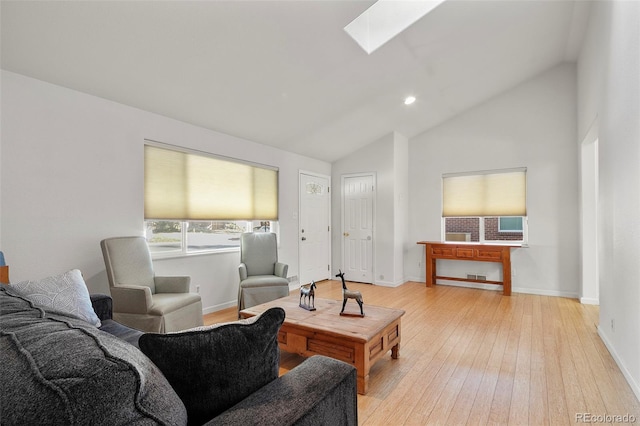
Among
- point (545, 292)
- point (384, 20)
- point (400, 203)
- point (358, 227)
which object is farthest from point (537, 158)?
point (384, 20)

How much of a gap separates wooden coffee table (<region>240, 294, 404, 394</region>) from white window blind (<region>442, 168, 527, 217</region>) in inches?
145

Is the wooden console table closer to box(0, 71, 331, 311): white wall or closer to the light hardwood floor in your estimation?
the light hardwood floor

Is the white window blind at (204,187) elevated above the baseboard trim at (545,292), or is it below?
above

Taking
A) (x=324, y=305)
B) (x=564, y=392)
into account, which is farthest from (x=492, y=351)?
(x=324, y=305)

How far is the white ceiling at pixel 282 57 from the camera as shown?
241cm

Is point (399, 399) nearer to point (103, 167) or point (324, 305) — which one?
point (324, 305)

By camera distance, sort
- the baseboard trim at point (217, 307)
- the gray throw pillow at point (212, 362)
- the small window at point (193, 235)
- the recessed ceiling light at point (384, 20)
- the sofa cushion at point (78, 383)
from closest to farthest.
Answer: the sofa cushion at point (78, 383), the gray throw pillow at point (212, 362), the recessed ceiling light at point (384, 20), the small window at point (193, 235), the baseboard trim at point (217, 307)

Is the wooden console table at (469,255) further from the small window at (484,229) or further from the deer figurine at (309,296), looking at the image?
the deer figurine at (309,296)

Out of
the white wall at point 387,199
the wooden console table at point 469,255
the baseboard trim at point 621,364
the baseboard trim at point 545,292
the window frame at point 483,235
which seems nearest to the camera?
the baseboard trim at point 621,364

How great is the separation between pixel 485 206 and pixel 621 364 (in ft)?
11.0

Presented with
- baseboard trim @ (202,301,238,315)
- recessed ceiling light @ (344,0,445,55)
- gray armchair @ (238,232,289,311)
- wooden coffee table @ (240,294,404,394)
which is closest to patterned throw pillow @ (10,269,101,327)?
wooden coffee table @ (240,294,404,394)

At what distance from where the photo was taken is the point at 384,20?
3395 mm

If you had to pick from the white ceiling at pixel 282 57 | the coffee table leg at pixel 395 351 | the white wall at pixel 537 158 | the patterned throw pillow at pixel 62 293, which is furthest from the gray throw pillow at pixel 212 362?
the white wall at pixel 537 158

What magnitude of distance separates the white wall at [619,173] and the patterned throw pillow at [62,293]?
364cm
